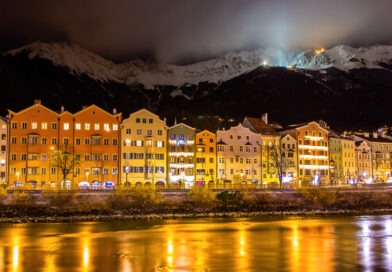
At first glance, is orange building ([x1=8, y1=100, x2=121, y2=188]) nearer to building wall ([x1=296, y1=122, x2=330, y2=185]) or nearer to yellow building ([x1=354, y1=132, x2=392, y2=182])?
building wall ([x1=296, y1=122, x2=330, y2=185])

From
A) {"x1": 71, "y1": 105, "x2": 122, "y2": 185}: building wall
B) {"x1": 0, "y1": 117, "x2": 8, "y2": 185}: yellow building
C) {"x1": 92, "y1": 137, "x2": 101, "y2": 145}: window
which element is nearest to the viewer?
{"x1": 0, "y1": 117, "x2": 8, "y2": 185}: yellow building

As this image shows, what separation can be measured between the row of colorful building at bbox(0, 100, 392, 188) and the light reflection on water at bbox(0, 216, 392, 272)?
32.3 meters

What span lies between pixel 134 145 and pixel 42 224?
43.0 m

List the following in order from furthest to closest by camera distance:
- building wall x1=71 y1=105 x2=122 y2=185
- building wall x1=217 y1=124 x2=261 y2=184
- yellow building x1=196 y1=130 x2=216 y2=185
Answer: building wall x1=217 y1=124 x2=261 y2=184 → yellow building x1=196 y1=130 x2=216 y2=185 → building wall x1=71 y1=105 x2=122 y2=185

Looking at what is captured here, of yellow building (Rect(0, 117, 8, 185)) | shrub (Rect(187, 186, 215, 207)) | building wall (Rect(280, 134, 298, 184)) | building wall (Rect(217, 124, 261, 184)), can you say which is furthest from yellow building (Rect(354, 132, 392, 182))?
yellow building (Rect(0, 117, 8, 185))

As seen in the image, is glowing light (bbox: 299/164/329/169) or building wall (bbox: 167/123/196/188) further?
glowing light (bbox: 299/164/329/169)

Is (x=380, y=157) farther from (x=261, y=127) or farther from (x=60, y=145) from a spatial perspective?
(x=60, y=145)

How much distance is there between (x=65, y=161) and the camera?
329 feet

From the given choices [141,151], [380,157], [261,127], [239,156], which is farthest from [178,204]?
[380,157]

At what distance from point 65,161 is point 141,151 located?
18016 millimetres

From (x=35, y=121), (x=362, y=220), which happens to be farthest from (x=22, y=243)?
(x=35, y=121)

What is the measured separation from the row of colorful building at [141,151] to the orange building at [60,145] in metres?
0.18

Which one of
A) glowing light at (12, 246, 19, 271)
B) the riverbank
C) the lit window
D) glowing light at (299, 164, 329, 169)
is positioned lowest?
glowing light at (12, 246, 19, 271)

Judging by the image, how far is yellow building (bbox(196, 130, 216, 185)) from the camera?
387ft
